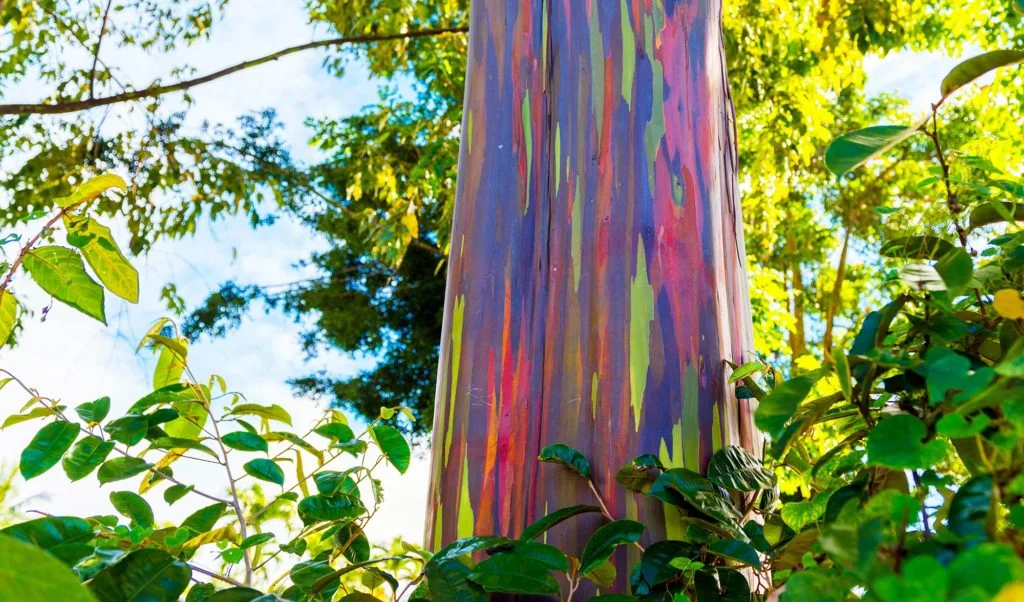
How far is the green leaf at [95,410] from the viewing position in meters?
0.67

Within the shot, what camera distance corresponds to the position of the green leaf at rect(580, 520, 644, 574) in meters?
0.66

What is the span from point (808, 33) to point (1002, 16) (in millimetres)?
1078

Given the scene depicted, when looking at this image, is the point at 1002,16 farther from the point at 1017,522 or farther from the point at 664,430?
the point at 1017,522

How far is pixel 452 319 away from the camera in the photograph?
3.24 ft

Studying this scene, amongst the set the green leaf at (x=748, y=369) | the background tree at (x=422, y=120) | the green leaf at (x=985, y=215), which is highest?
the background tree at (x=422, y=120)

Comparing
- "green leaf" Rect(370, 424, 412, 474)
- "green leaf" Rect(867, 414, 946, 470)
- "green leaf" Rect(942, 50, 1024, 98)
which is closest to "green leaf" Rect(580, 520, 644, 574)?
"green leaf" Rect(370, 424, 412, 474)

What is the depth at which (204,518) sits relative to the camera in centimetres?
74

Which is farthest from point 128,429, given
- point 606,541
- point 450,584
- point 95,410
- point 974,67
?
point 974,67

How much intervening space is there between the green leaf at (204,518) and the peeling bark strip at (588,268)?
0.79 ft

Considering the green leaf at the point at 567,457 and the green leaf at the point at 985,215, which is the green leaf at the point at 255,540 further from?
the green leaf at the point at 985,215

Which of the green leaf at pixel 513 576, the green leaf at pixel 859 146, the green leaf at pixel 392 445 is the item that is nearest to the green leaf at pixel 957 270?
the green leaf at pixel 859 146

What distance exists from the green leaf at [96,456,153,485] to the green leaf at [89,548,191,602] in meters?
0.13

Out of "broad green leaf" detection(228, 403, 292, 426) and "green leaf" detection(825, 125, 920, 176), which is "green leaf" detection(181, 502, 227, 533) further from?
"green leaf" detection(825, 125, 920, 176)

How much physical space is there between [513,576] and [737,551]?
0.17 m
